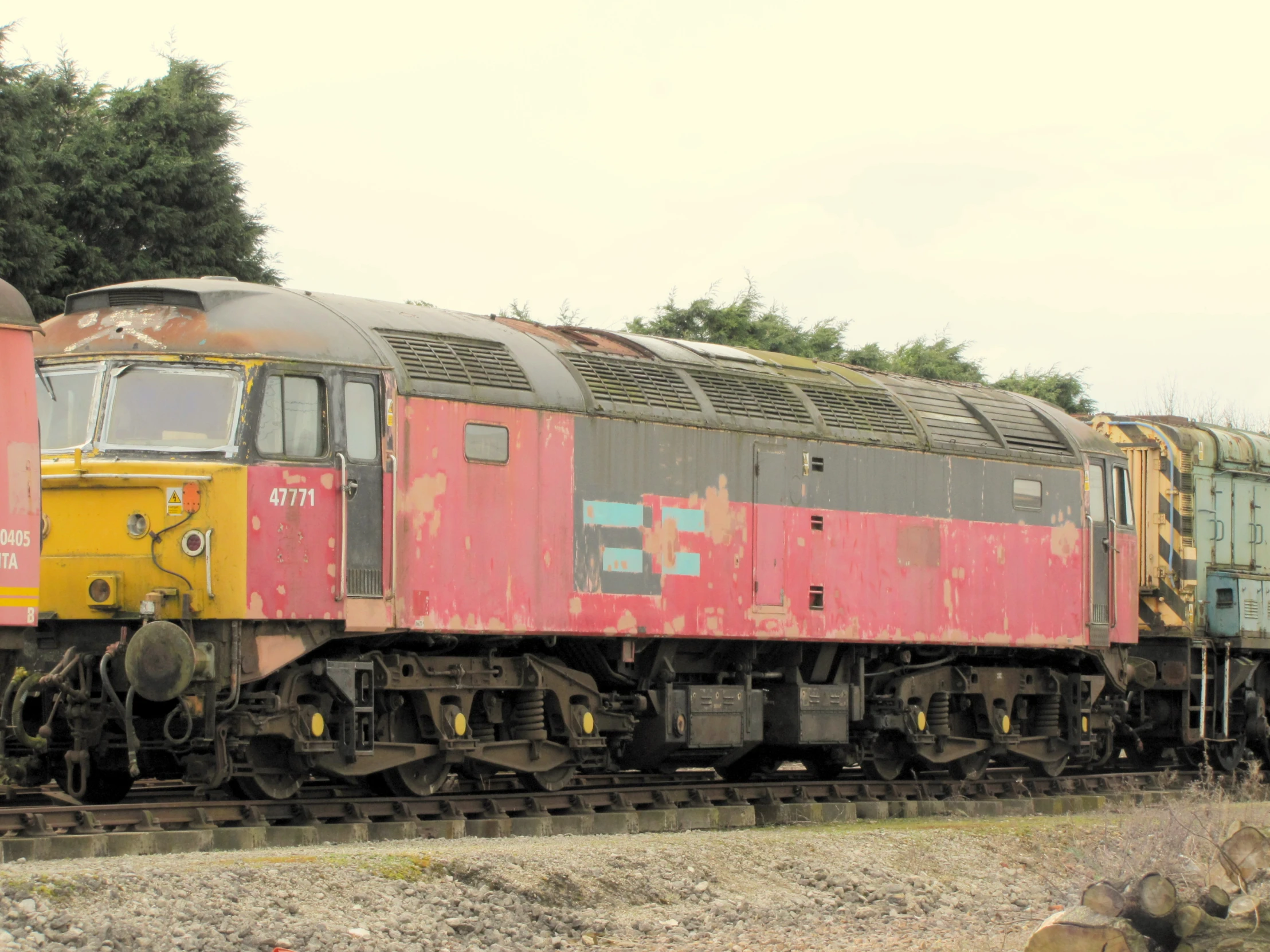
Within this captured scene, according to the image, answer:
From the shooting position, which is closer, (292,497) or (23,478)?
(23,478)

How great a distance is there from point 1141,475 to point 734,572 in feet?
25.1

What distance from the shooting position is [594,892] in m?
10.2

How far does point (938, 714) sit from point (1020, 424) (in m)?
3.18

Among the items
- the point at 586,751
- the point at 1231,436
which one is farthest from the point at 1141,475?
the point at 586,751

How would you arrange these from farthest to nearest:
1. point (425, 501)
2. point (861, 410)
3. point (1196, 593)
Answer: point (1196, 593)
point (861, 410)
point (425, 501)

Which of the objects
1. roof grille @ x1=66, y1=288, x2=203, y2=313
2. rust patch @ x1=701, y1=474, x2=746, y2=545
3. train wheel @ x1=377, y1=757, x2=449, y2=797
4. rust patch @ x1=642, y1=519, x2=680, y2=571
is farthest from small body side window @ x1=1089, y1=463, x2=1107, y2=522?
roof grille @ x1=66, y1=288, x2=203, y2=313

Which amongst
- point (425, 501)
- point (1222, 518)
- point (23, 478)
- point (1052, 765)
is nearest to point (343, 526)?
point (425, 501)

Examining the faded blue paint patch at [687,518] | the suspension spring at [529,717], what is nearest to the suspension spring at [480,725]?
the suspension spring at [529,717]

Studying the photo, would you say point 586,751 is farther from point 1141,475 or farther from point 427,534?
point 1141,475

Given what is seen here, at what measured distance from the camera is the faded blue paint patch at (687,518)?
47.6 ft

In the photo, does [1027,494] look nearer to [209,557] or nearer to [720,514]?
[720,514]

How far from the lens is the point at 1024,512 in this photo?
1755 centimetres

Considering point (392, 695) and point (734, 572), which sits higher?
point (734, 572)

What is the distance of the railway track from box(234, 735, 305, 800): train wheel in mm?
144
